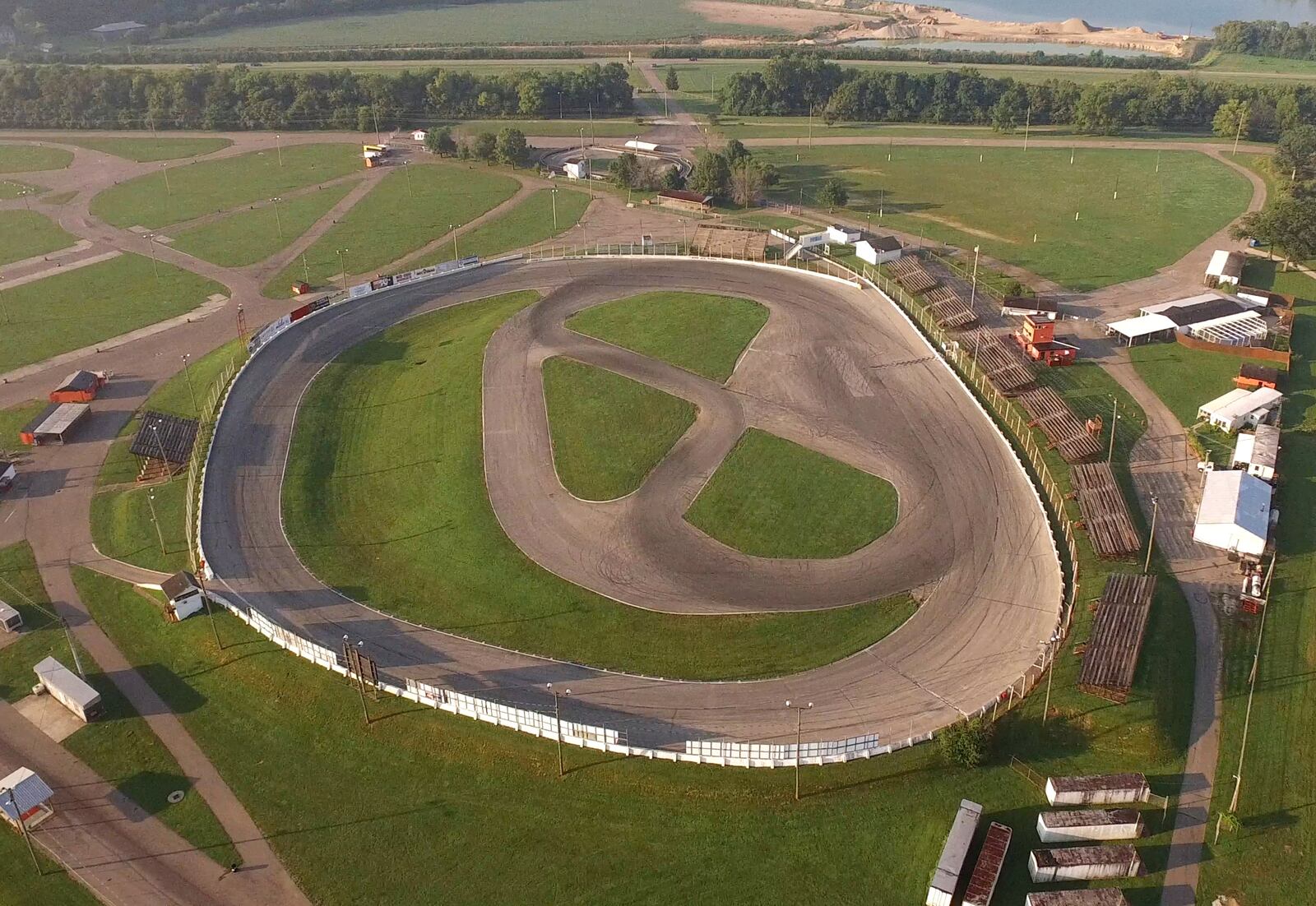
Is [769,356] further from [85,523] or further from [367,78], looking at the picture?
[367,78]

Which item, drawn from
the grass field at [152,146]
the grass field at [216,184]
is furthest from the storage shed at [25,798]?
the grass field at [152,146]

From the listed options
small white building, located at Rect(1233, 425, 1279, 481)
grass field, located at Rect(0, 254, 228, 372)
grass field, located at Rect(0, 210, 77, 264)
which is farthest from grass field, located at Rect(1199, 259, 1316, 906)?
grass field, located at Rect(0, 210, 77, 264)

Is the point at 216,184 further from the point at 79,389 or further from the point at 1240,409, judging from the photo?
the point at 1240,409

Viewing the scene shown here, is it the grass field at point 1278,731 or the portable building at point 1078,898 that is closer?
the portable building at point 1078,898

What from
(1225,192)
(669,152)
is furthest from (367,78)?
(1225,192)

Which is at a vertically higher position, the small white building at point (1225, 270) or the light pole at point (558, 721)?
the small white building at point (1225, 270)

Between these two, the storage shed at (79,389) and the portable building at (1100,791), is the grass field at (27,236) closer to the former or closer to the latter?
the storage shed at (79,389)

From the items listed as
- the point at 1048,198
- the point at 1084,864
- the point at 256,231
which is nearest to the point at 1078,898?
the point at 1084,864
